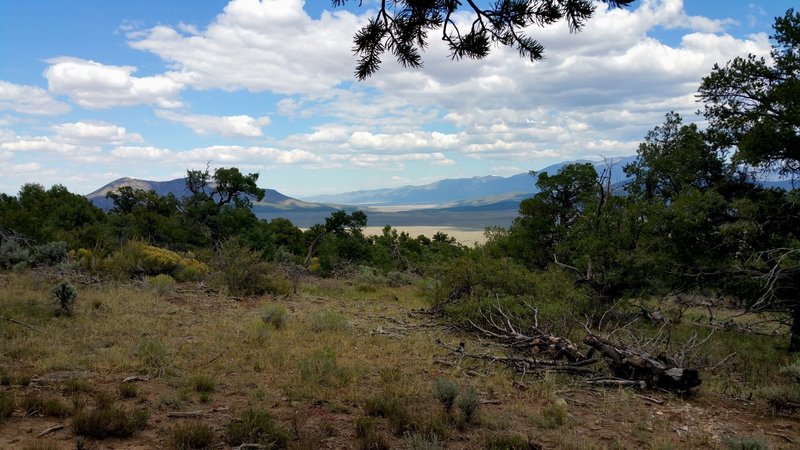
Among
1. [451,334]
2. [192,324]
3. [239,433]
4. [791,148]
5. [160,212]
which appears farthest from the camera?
[160,212]

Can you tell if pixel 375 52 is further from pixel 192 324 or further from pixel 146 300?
pixel 146 300

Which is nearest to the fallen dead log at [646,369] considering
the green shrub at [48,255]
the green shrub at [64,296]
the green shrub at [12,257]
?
the green shrub at [64,296]

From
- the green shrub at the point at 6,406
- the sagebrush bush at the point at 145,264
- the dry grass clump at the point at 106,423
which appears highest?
the sagebrush bush at the point at 145,264

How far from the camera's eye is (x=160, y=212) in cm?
2694

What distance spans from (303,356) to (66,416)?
3.35m

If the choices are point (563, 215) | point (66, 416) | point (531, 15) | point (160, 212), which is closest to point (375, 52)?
point (531, 15)

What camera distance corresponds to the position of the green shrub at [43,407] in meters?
4.95

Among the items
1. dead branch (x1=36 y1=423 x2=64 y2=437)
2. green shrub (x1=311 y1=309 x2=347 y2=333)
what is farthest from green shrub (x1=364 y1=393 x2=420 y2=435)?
green shrub (x1=311 y1=309 x2=347 y2=333)

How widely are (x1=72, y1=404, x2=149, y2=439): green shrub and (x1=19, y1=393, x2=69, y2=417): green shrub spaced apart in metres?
0.27

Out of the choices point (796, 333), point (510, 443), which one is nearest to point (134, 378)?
point (510, 443)

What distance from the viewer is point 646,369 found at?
275 inches

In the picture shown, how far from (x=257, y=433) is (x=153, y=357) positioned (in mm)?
2909

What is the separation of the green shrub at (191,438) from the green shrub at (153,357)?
213 centimetres

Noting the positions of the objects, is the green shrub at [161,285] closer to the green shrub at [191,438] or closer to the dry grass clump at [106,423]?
the dry grass clump at [106,423]
